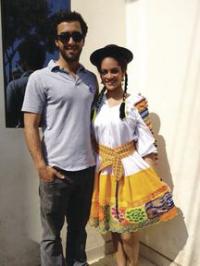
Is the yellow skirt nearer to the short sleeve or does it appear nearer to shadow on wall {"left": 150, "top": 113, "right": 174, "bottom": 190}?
shadow on wall {"left": 150, "top": 113, "right": 174, "bottom": 190}

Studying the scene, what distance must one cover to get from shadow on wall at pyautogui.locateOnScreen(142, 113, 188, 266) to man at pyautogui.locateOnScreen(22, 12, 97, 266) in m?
0.64

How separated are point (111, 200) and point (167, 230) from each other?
0.65 m

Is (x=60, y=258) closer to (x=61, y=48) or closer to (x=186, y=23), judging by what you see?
(x=61, y=48)

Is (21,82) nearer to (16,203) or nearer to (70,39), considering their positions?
(70,39)

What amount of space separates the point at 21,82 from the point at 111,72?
0.63 metres

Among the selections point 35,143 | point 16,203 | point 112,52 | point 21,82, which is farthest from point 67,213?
point 112,52

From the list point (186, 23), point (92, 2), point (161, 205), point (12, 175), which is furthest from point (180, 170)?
point (92, 2)

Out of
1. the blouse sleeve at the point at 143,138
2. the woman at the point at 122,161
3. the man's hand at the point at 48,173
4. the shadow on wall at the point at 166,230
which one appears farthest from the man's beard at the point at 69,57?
the shadow on wall at the point at 166,230

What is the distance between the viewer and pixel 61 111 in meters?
2.08

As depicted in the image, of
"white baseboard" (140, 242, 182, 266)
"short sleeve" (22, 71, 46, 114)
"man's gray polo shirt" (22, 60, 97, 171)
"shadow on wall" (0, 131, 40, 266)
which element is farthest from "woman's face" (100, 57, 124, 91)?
"white baseboard" (140, 242, 182, 266)

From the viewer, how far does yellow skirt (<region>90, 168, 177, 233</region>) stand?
225 cm

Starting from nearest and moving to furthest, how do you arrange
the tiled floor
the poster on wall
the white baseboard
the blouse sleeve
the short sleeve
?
the short sleeve, the blouse sleeve, the poster on wall, the white baseboard, the tiled floor

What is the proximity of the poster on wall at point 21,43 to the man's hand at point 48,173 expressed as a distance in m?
0.51

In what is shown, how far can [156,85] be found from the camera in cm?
269
